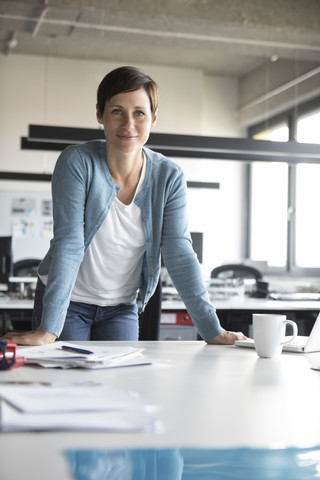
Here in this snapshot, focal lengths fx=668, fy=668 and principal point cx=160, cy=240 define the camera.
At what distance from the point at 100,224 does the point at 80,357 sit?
514mm

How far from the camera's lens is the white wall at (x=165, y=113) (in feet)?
26.1

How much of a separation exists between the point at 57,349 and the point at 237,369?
414mm

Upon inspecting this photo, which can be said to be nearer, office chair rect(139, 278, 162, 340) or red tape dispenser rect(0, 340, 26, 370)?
red tape dispenser rect(0, 340, 26, 370)

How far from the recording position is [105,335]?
195 centimetres

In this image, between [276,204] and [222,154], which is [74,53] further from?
[222,154]

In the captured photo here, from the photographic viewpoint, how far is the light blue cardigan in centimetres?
171

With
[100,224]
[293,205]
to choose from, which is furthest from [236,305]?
[293,205]

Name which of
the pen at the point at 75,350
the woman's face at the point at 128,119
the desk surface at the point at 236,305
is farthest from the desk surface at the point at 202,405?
the desk surface at the point at 236,305

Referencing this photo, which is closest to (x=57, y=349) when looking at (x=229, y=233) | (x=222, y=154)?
(x=222, y=154)

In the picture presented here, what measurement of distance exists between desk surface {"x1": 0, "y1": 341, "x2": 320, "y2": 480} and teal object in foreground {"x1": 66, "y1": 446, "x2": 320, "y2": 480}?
20mm

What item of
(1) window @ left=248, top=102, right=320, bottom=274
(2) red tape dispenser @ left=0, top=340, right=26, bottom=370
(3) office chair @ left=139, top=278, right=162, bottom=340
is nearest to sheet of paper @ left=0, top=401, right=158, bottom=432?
(2) red tape dispenser @ left=0, top=340, right=26, bottom=370

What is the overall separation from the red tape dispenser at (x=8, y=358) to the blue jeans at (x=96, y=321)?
0.56 m

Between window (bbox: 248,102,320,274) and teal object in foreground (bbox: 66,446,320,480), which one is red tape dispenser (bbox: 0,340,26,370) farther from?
window (bbox: 248,102,320,274)

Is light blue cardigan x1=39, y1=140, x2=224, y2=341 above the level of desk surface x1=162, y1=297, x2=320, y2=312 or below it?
above
